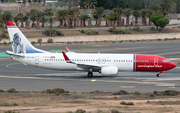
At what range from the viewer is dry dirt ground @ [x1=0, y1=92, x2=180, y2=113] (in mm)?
22195

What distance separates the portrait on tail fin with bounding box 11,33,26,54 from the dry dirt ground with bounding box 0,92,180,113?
638 inches

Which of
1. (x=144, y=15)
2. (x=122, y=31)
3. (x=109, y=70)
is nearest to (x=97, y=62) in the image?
(x=109, y=70)

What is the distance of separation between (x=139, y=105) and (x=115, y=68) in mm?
18390

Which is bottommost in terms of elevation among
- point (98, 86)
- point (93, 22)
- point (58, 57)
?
point (98, 86)

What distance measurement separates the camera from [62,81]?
4022 centimetres

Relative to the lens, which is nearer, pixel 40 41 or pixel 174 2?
pixel 40 41

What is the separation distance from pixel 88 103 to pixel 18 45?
23681 millimetres

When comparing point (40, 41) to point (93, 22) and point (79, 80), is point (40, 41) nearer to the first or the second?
point (93, 22)

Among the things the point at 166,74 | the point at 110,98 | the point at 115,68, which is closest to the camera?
the point at 110,98

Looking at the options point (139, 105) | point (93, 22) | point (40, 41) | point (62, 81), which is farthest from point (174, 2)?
point (139, 105)

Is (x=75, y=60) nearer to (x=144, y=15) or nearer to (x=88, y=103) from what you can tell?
(x=88, y=103)

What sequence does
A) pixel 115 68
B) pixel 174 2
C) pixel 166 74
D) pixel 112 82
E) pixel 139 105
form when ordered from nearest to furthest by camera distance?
pixel 139 105
pixel 112 82
pixel 115 68
pixel 166 74
pixel 174 2

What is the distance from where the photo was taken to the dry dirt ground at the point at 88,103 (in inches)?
874

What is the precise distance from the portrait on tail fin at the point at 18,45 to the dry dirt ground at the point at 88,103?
16.2 m
